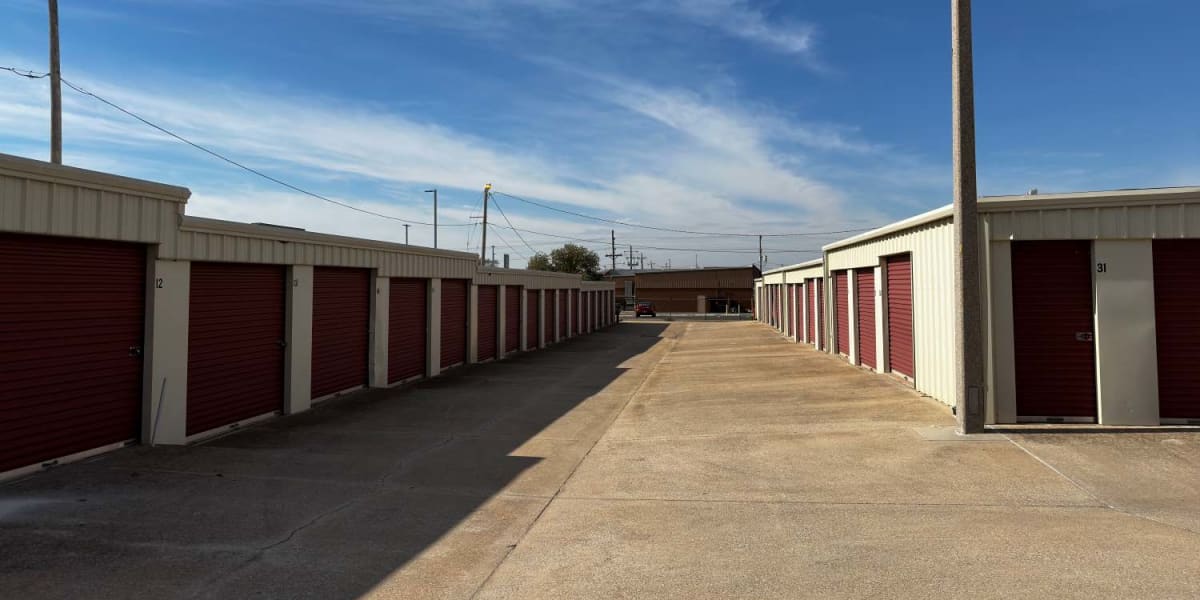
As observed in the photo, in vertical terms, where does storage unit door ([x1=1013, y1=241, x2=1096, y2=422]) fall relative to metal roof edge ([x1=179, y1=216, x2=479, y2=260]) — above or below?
below

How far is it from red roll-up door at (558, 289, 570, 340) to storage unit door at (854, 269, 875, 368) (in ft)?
52.7

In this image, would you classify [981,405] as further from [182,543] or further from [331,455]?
[182,543]

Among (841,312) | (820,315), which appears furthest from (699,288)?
(841,312)

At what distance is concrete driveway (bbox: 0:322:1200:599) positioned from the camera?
15.4ft

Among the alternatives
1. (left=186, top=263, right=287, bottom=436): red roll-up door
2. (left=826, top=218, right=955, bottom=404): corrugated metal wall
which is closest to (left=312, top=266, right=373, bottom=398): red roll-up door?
(left=186, top=263, right=287, bottom=436): red roll-up door

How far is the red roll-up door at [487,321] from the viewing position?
2138 centimetres

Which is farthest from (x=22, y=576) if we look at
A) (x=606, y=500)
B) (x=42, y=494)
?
(x=606, y=500)

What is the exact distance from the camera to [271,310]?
11.5 meters

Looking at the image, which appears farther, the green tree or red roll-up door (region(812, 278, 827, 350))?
the green tree

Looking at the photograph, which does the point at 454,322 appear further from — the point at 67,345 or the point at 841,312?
the point at 841,312

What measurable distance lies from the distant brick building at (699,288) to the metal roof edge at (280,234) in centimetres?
5771

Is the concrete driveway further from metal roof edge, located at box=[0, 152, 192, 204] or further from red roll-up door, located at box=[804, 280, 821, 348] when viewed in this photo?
red roll-up door, located at box=[804, 280, 821, 348]

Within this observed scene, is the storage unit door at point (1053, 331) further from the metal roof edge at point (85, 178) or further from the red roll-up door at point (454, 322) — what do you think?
the red roll-up door at point (454, 322)

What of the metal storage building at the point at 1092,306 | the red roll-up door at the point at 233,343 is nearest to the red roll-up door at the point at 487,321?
the red roll-up door at the point at 233,343
